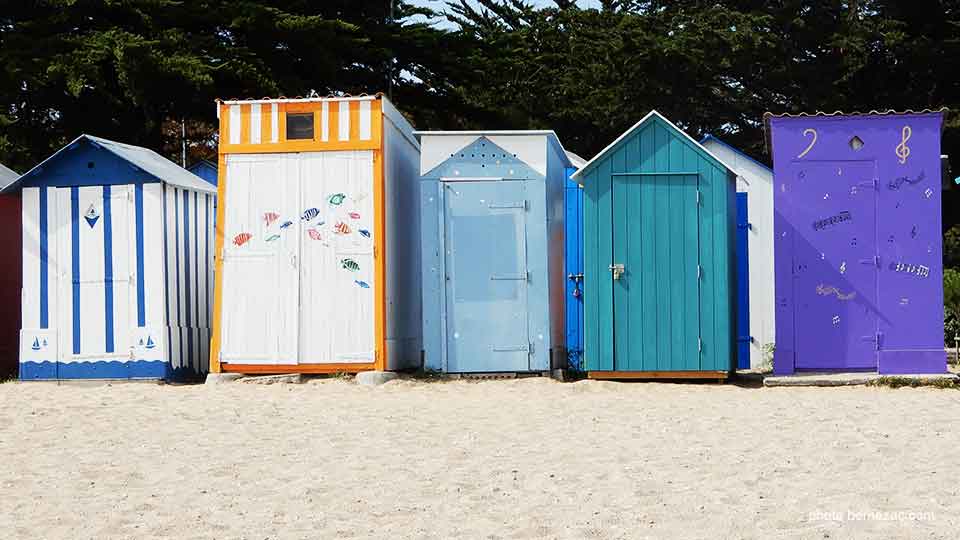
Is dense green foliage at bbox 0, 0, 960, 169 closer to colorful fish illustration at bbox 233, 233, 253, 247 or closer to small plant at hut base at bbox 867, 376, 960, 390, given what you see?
colorful fish illustration at bbox 233, 233, 253, 247

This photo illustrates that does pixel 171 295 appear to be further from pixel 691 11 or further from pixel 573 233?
pixel 691 11

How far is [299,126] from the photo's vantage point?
11.3 meters

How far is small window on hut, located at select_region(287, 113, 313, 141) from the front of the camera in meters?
11.3

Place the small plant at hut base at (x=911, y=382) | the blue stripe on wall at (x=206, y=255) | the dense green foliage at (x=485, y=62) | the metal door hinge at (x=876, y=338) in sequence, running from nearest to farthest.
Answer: the small plant at hut base at (x=911, y=382) < the metal door hinge at (x=876, y=338) < the blue stripe on wall at (x=206, y=255) < the dense green foliage at (x=485, y=62)

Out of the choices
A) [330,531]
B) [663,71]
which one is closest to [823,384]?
[330,531]

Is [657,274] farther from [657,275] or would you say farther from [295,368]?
[295,368]

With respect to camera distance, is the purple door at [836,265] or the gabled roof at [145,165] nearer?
the purple door at [836,265]

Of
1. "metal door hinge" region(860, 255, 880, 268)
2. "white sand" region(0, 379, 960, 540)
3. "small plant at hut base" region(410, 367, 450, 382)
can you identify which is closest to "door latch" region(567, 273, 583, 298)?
"small plant at hut base" region(410, 367, 450, 382)

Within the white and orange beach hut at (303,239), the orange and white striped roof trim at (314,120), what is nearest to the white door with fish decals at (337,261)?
the white and orange beach hut at (303,239)

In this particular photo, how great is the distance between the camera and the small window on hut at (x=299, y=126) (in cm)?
1126

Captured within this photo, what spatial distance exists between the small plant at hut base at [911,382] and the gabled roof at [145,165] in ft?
20.3

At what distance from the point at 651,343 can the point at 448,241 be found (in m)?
1.92

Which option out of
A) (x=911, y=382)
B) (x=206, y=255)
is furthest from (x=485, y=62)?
(x=911, y=382)

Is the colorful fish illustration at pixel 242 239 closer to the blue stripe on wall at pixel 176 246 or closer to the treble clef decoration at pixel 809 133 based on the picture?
the blue stripe on wall at pixel 176 246
